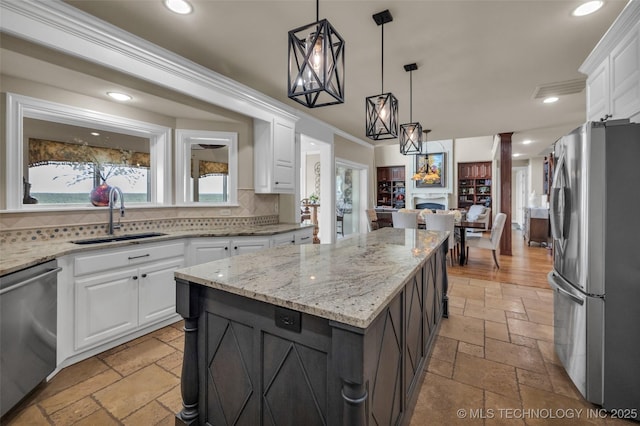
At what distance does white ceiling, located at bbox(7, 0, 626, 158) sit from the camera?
81.4 inches

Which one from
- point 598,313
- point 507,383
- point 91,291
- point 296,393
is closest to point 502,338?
point 507,383

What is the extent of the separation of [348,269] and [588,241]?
142 cm

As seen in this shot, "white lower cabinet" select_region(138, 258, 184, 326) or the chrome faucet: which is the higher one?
the chrome faucet

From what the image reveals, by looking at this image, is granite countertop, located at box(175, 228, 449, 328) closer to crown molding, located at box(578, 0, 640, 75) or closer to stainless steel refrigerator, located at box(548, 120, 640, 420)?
stainless steel refrigerator, located at box(548, 120, 640, 420)

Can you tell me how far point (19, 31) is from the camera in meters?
1.76

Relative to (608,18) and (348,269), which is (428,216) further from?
(348,269)

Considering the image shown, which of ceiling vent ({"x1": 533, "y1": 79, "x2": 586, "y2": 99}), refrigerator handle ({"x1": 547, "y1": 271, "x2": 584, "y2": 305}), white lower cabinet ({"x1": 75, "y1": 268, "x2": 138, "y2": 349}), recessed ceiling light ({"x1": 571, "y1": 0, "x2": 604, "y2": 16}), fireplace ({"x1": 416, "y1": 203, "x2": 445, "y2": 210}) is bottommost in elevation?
white lower cabinet ({"x1": 75, "y1": 268, "x2": 138, "y2": 349})

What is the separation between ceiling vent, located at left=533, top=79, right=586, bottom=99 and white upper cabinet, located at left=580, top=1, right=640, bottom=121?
41.0 inches

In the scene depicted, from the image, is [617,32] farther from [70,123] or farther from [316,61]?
[70,123]

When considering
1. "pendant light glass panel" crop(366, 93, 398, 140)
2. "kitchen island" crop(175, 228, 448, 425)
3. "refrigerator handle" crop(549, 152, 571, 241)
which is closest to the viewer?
"kitchen island" crop(175, 228, 448, 425)

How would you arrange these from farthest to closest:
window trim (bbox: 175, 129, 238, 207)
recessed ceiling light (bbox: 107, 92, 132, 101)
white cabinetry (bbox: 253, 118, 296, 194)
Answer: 1. white cabinetry (bbox: 253, 118, 296, 194)
2. window trim (bbox: 175, 129, 238, 207)
3. recessed ceiling light (bbox: 107, 92, 132, 101)

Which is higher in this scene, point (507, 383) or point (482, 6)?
point (482, 6)

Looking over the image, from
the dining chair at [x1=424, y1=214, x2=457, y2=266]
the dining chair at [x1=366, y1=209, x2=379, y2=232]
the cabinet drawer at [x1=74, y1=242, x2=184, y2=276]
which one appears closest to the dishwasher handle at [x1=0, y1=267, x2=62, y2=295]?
the cabinet drawer at [x1=74, y1=242, x2=184, y2=276]

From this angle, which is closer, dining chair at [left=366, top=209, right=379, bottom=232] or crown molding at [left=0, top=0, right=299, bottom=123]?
crown molding at [left=0, top=0, right=299, bottom=123]
